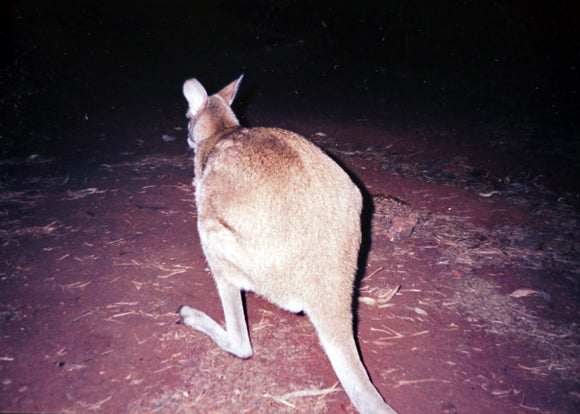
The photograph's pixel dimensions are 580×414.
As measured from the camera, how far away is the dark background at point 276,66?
6.95m

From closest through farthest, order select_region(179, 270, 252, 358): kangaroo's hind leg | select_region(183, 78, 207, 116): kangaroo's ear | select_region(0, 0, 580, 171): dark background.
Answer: select_region(179, 270, 252, 358): kangaroo's hind leg < select_region(183, 78, 207, 116): kangaroo's ear < select_region(0, 0, 580, 171): dark background

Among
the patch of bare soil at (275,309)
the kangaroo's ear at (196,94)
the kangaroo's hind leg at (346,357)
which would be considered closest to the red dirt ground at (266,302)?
the patch of bare soil at (275,309)

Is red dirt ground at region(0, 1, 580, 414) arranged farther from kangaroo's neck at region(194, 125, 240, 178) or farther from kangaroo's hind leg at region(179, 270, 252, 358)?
kangaroo's neck at region(194, 125, 240, 178)

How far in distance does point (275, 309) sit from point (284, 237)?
3.22 feet

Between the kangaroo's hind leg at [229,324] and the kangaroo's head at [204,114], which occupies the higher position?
the kangaroo's head at [204,114]

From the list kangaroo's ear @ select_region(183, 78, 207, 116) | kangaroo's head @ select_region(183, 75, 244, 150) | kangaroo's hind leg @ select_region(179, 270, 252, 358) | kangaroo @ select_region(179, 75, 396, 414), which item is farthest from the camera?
kangaroo's ear @ select_region(183, 78, 207, 116)

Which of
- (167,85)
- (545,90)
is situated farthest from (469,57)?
(167,85)

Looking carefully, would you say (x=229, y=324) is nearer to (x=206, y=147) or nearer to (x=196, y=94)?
→ (x=206, y=147)

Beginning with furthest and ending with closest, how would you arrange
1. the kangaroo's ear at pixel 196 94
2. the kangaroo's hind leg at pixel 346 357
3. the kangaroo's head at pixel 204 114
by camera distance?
the kangaroo's ear at pixel 196 94, the kangaroo's head at pixel 204 114, the kangaroo's hind leg at pixel 346 357

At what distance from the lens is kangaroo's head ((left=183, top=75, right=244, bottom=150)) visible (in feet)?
11.5

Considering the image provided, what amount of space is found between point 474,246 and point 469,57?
10.7 meters

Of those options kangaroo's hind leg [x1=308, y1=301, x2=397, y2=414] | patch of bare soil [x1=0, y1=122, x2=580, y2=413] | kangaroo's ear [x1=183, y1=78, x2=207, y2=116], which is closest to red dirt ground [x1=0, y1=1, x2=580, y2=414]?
patch of bare soil [x1=0, y1=122, x2=580, y2=413]

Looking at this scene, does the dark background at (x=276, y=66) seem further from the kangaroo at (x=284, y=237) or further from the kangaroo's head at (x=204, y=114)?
the kangaroo at (x=284, y=237)

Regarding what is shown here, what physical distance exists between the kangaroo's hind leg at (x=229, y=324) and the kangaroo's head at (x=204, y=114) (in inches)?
57.1
